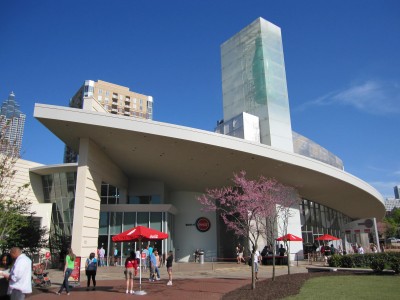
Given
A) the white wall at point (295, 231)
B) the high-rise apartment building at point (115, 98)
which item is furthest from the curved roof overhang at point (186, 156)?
the high-rise apartment building at point (115, 98)

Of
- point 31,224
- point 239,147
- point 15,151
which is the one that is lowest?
point 31,224

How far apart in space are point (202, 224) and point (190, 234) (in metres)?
1.73

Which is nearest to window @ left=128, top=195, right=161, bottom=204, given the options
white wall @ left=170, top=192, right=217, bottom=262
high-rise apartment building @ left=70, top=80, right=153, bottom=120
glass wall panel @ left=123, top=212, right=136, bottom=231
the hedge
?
white wall @ left=170, top=192, right=217, bottom=262

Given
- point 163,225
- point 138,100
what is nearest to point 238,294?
point 163,225

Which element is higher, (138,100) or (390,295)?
(138,100)

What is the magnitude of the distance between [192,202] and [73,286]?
987 inches

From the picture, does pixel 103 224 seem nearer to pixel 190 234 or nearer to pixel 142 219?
pixel 142 219

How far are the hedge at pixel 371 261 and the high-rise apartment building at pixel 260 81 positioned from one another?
2464 centimetres

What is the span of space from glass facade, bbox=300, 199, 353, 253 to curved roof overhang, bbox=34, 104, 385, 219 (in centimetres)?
177

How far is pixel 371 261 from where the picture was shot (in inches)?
687

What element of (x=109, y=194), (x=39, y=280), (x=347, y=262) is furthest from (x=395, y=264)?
(x=109, y=194)

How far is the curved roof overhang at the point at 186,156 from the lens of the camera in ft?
72.4

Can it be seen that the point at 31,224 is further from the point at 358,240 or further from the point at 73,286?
the point at 358,240

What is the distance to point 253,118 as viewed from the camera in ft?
149
